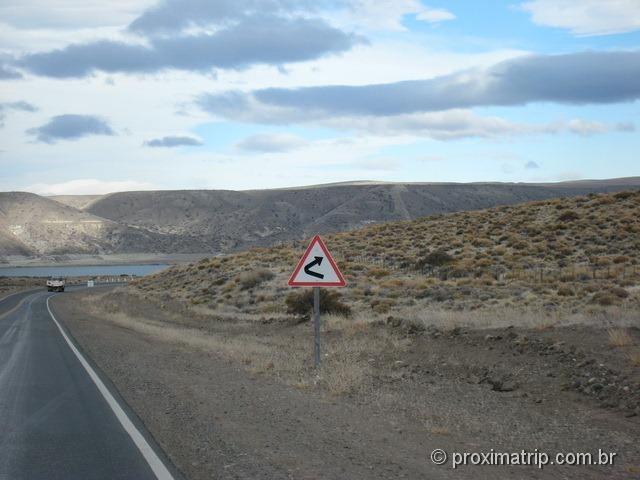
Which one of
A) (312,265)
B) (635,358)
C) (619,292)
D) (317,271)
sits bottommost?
(619,292)

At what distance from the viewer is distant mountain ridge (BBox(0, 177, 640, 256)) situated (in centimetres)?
14300

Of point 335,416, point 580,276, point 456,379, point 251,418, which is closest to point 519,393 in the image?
point 456,379

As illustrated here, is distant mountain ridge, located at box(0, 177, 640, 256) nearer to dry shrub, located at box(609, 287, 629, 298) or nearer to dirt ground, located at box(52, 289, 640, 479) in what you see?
dry shrub, located at box(609, 287, 629, 298)

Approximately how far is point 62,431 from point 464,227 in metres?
43.4

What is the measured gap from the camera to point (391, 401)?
10.3 m

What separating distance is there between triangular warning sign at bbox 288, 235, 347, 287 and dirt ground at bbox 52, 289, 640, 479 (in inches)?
64.7

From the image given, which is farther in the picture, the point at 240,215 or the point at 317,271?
the point at 240,215

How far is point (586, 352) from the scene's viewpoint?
11727 mm

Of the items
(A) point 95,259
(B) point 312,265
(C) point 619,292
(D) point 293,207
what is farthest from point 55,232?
(B) point 312,265

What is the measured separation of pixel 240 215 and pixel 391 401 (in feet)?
499

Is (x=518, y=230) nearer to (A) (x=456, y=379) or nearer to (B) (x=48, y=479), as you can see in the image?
(A) (x=456, y=379)

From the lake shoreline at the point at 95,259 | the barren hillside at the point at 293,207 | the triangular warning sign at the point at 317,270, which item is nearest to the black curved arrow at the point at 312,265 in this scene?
the triangular warning sign at the point at 317,270

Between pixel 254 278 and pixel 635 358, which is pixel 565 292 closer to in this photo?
pixel 635 358

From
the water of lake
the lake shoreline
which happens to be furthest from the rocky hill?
the lake shoreline
